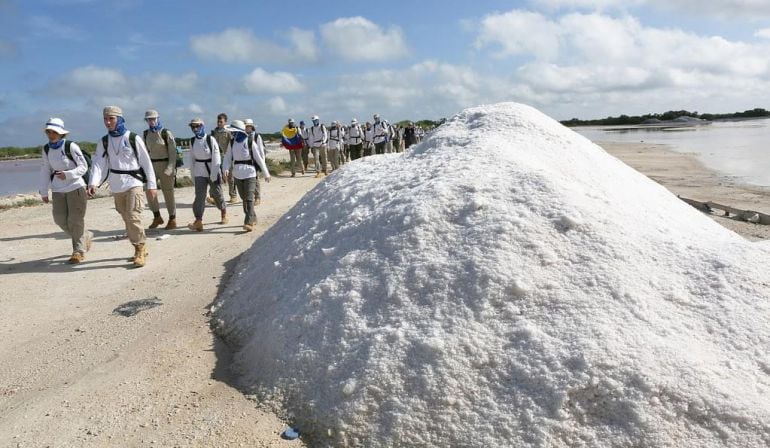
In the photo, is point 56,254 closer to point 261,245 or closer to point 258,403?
point 261,245

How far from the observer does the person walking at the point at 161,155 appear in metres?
8.53

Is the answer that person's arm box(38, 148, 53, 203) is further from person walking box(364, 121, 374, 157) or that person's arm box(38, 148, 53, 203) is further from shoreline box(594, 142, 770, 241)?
person walking box(364, 121, 374, 157)

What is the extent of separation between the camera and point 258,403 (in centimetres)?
316

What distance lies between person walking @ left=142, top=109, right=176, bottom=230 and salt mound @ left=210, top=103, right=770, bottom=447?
5.07 metres

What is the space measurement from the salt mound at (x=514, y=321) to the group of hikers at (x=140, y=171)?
3.06 meters

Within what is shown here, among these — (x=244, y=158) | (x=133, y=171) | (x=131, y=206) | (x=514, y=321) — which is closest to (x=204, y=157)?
(x=244, y=158)

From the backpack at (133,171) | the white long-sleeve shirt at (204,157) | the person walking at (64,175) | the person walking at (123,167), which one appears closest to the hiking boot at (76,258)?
the person walking at (64,175)

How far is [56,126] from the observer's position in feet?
20.6

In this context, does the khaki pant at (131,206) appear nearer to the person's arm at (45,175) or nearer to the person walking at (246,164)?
the person's arm at (45,175)

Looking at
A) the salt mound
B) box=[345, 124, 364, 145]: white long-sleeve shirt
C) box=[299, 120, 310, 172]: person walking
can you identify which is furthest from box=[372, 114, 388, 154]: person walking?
the salt mound

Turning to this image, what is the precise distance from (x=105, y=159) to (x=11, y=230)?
4608 mm

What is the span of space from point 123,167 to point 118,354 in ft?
9.68

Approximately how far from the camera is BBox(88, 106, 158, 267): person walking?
6.23 meters

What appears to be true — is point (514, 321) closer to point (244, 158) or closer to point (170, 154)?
point (244, 158)
